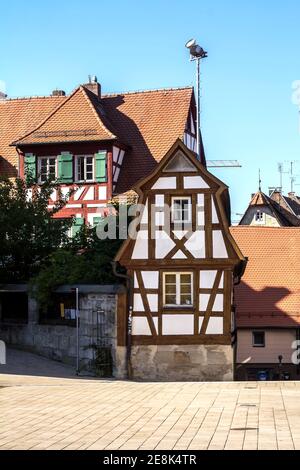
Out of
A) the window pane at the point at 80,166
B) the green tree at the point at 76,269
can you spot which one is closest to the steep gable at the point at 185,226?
the green tree at the point at 76,269

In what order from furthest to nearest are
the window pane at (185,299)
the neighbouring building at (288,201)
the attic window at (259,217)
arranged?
1. the neighbouring building at (288,201)
2. the attic window at (259,217)
3. the window pane at (185,299)

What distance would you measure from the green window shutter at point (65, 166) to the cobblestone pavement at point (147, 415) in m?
13.7

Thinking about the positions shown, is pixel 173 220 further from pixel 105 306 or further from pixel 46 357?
pixel 46 357

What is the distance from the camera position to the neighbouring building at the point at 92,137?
3158cm

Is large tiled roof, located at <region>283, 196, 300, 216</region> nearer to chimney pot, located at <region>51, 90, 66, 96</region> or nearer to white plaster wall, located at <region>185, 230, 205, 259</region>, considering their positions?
chimney pot, located at <region>51, 90, 66, 96</region>

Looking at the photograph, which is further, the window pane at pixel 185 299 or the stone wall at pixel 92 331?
the window pane at pixel 185 299

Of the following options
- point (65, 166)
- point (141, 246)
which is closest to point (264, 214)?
point (65, 166)

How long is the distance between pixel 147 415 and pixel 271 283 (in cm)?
1779

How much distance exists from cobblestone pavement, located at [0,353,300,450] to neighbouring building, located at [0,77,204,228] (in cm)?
1346

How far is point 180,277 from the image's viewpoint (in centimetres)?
2266

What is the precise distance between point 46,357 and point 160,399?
29.2 ft

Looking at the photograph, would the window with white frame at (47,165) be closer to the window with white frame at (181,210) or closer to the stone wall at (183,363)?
the window with white frame at (181,210)

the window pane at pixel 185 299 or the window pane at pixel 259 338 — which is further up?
the window pane at pixel 185 299

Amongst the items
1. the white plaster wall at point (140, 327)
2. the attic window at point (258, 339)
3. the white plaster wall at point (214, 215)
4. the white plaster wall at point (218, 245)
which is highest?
the white plaster wall at point (214, 215)
